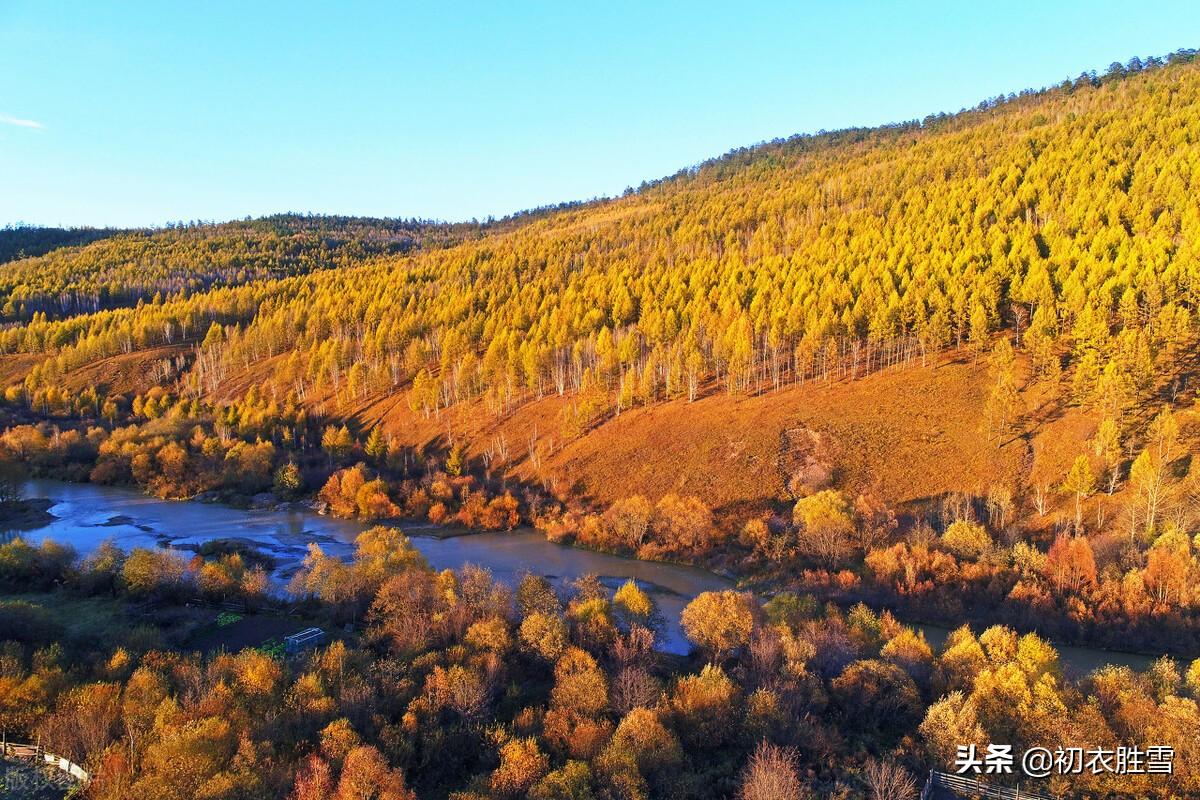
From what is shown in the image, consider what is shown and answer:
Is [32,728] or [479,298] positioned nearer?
[32,728]

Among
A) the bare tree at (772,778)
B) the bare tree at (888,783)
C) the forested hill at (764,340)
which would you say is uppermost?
the forested hill at (764,340)

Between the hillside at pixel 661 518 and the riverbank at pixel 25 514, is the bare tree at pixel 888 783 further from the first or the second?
the riverbank at pixel 25 514

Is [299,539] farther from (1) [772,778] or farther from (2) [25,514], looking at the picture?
(1) [772,778]

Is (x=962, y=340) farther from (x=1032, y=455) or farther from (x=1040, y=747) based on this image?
(x=1040, y=747)

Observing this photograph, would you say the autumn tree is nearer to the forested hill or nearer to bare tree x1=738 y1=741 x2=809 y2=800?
bare tree x1=738 y1=741 x2=809 y2=800

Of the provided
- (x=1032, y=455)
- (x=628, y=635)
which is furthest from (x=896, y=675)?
(x=1032, y=455)

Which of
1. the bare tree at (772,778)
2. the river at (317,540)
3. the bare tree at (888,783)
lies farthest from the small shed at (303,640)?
the bare tree at (888,783)
